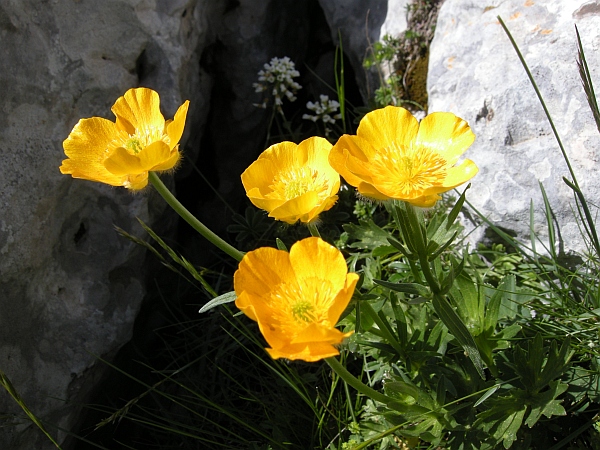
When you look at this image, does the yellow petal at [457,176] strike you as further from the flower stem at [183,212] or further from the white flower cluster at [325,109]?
the white flower cluster at [325,109]

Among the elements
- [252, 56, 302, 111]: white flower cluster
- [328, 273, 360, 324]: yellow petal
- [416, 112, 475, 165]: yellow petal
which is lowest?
[328, 273, 360, 324]: yellow petal

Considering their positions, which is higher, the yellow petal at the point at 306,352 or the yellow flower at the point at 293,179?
the yellow flower at the point at 293,179

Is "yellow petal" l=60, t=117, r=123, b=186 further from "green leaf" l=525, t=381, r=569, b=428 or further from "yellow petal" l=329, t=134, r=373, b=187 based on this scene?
"green leaf" l=525, t=381, r=569, b=428

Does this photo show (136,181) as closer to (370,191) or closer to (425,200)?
(370,191)

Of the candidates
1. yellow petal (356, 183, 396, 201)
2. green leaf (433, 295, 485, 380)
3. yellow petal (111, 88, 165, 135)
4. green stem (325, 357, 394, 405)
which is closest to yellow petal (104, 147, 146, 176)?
yellow petal (111, 88, 165, 135)

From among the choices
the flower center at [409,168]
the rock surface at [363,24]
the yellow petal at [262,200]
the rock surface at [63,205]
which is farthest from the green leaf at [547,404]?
the rock surface at [363,24]

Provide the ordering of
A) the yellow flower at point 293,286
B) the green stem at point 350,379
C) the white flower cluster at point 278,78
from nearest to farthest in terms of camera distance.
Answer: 1. the yellow flower at point 293,286
2. the green stem at point 350,379
3. the white flower cluster at point 278,78
